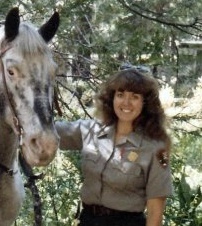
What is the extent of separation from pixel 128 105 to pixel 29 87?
2.25ft

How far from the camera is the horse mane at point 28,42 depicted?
2041mm

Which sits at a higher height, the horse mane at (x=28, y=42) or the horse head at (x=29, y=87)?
the horse mane at (x=28, y=42)

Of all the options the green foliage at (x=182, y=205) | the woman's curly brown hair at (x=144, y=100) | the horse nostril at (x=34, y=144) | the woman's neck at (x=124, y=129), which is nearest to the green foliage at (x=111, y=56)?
the green foliage at (x=182, y=205)

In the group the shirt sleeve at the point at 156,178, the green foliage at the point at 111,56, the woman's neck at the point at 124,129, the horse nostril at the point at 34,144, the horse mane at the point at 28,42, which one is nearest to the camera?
the horse nostril at the point at 34,144

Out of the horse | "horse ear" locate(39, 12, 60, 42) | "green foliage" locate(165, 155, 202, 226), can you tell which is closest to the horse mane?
the horse

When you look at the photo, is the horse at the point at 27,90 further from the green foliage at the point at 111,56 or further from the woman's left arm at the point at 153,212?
the green foliage at the point at 111,56

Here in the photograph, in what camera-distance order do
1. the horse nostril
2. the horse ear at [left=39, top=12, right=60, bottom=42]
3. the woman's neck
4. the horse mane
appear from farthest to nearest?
the woman's neck, the horse ear at [left=39, top=12, right=60, bottom=42], the horse mane, the horse nostril

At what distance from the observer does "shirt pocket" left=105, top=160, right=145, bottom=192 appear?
2.44 metres

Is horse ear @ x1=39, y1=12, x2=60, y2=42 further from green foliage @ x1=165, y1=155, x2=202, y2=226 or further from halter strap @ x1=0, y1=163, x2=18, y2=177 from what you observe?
green foliage @ x1=165, y1=155, x2=202, y2=226

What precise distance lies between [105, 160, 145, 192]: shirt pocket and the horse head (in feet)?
1.95

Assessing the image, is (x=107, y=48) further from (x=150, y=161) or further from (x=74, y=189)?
(x=150, y=161)

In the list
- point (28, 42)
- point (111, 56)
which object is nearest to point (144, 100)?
point (28, 42)

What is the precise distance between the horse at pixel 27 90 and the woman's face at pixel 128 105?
517 millimetres

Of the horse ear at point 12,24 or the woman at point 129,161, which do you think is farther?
the woman at point 129,161
